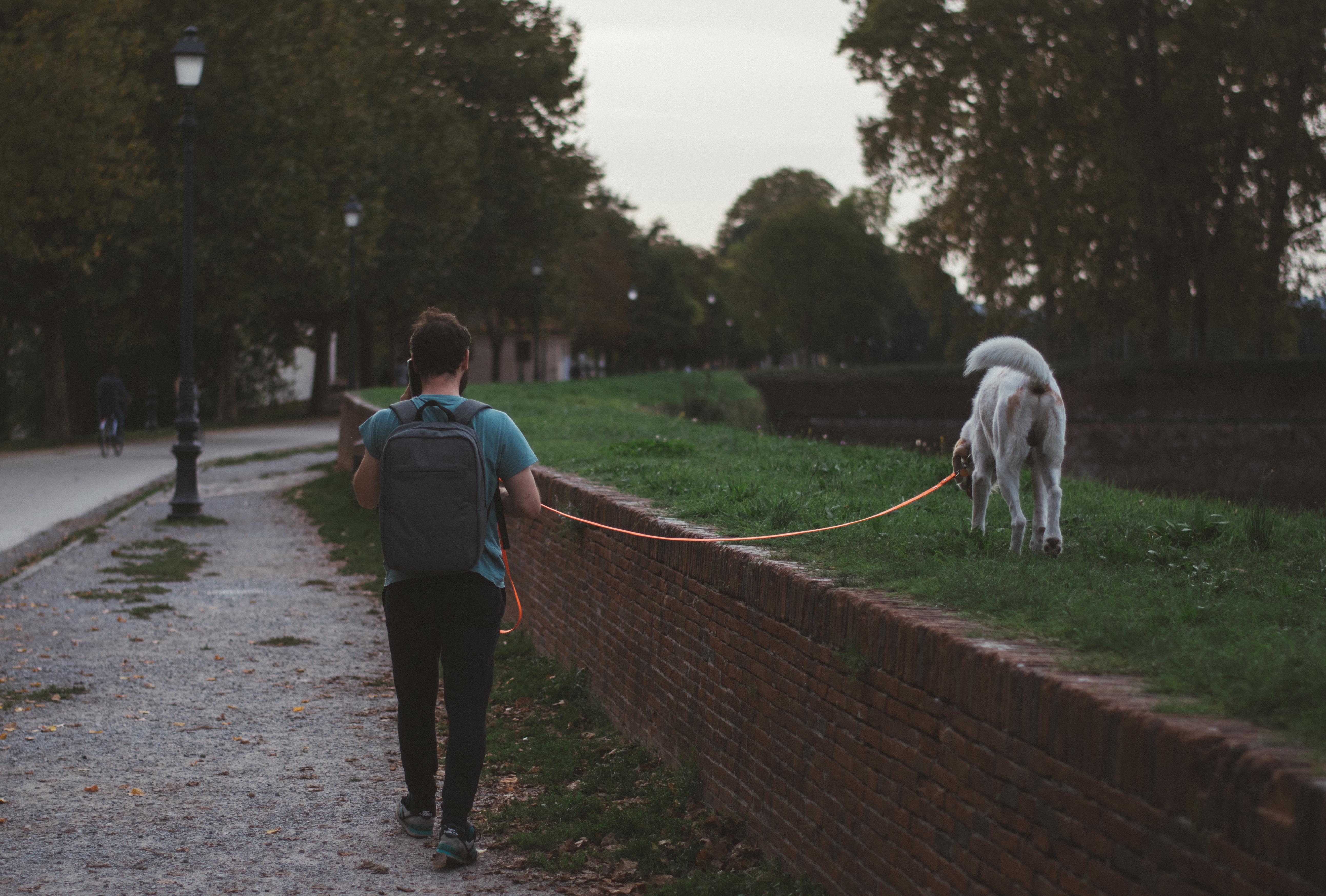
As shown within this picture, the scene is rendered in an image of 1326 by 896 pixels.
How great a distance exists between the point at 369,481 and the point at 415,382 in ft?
1.60

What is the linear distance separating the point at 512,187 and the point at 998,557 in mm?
45326

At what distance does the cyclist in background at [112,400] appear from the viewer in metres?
26.5

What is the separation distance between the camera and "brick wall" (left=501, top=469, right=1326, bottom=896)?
2.53 metres

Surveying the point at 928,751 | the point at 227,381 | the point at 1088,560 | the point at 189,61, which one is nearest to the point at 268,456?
the point at 189,61

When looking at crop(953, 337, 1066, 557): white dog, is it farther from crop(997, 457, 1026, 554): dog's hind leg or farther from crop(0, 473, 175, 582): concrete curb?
crop(0, 473, 175, 582): concrete curb

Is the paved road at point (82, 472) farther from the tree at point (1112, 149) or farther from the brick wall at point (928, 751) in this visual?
the tree at point (1112, 149)

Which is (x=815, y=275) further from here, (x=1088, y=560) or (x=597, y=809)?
(x=597, y=809)

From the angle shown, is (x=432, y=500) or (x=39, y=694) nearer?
(x=432, y=500)

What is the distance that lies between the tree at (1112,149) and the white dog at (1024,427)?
25.8 meters

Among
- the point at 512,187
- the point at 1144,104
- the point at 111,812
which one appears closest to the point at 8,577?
the point at 111,812

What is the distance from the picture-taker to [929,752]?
3.59 meters

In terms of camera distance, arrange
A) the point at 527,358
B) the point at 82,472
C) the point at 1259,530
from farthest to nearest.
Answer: the point at 527,358
the point at 82,472
the point at 1259,530

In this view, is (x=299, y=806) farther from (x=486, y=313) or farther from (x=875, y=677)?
(x=486, y=313)

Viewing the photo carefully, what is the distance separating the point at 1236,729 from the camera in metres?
2.68
